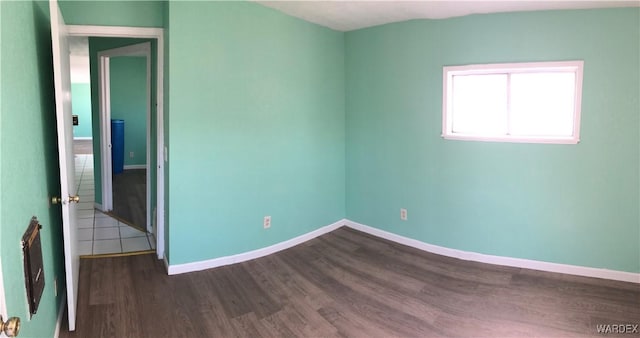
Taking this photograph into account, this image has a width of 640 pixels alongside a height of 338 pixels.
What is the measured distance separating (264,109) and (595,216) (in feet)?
9.30

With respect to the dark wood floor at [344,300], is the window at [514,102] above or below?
above

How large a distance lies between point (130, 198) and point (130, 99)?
10.4 ft

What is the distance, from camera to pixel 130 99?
813cm

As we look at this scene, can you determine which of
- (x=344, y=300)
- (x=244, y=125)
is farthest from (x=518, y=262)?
(x=244, y=125)

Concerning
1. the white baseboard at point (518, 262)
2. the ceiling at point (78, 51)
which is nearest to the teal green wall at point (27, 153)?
the white baseboard at point (518, 262)

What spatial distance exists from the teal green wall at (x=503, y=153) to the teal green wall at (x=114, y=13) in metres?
1.97

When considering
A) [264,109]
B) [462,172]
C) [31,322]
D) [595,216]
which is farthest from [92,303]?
[595,216]

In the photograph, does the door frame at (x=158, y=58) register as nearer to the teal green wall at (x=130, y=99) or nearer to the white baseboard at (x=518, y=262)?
the white baseboard at (x=518, y=262)

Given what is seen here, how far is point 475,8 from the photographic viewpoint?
314cm

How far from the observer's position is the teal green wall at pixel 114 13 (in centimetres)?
305

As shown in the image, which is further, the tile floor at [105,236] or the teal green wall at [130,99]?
the teal green wall at [130,99]

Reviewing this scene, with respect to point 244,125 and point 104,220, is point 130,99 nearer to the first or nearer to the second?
point 104,220

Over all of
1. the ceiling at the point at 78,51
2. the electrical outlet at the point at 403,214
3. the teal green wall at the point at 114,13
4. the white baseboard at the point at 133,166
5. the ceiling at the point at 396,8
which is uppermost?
the ceiling at the point at 78,51

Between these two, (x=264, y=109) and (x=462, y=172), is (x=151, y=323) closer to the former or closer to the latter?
(x=264, y=109)
